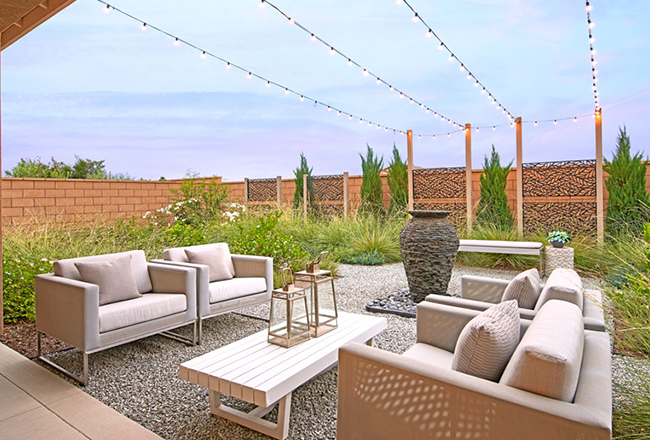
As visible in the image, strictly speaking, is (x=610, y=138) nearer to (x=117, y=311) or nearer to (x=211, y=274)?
(x=211, y=274)

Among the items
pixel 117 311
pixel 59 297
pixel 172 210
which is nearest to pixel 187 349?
pixel 117 311

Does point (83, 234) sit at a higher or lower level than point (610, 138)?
lower

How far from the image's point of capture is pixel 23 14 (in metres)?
2.47

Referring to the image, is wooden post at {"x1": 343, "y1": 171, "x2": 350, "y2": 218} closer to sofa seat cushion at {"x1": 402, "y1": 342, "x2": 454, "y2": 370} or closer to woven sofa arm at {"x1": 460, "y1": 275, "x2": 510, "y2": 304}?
woven sofa arm at {"x1": 460, "y1": 275, "x2": 510, "y2": 304}

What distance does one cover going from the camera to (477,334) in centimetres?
149

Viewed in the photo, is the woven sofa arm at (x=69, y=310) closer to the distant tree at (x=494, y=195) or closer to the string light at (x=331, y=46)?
the string light at (x=331, y=46)

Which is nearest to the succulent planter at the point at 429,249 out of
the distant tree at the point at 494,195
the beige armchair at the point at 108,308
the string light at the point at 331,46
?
the string light at the point at 331,46

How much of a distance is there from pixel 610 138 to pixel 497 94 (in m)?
2.00

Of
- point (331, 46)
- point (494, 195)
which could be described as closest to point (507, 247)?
point (494, 195)

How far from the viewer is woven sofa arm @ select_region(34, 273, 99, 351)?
2629mm

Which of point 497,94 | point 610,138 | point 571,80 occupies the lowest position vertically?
point 610,138

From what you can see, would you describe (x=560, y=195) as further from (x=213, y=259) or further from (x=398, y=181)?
(x=213, y=259)

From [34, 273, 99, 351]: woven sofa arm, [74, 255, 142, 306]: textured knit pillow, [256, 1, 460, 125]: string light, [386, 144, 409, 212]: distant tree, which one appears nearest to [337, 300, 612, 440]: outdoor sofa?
[34, 273, 99, 351]: woven sofa arm

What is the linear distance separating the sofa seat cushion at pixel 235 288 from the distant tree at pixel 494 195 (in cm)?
509
